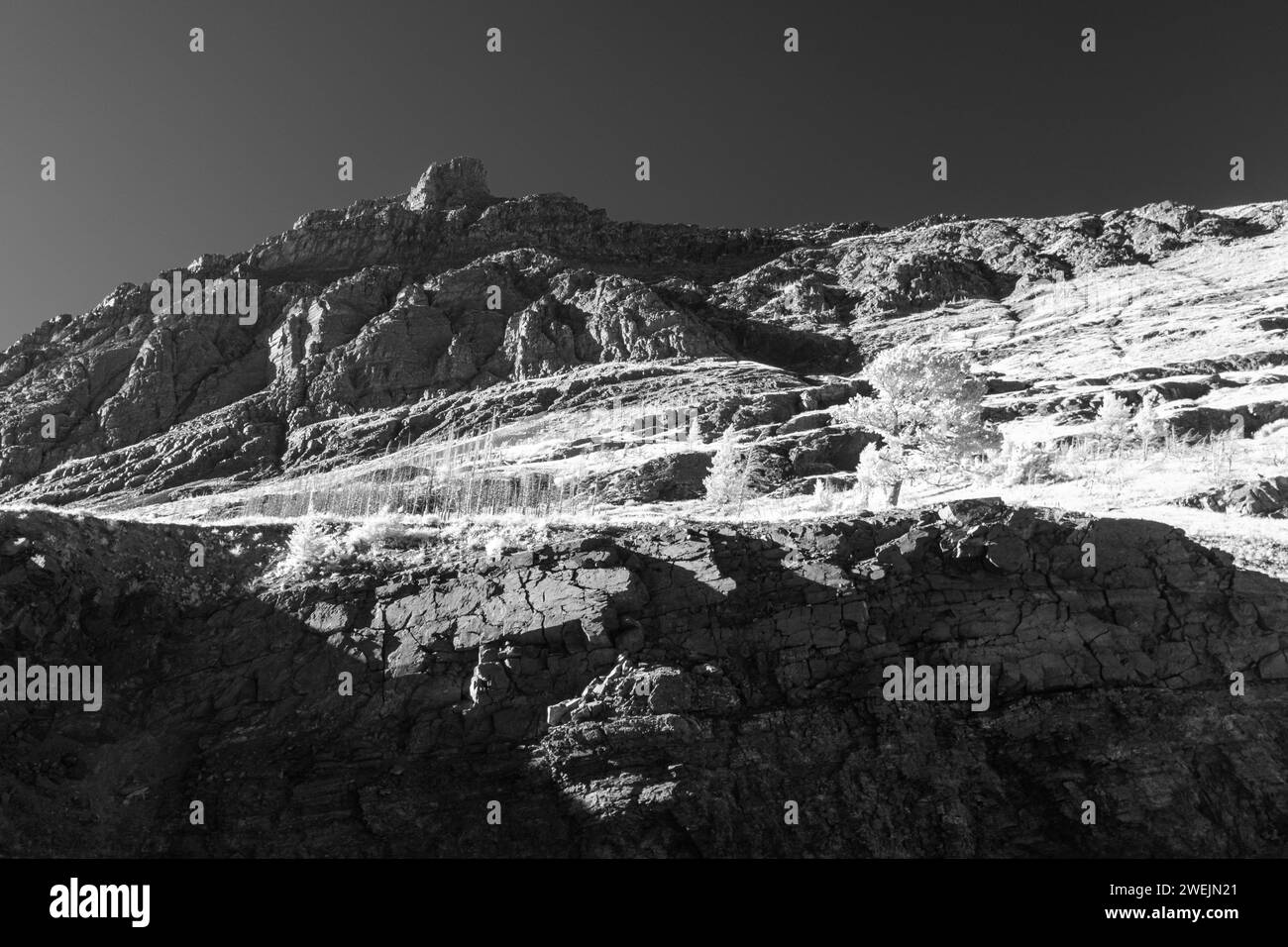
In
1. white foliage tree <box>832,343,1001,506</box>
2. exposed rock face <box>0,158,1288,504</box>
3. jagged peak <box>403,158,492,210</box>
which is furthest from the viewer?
jagged peak <box>403,158,492,210</box>

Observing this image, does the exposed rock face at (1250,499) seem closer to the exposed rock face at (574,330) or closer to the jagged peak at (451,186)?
the exposed rock face at (574,330)

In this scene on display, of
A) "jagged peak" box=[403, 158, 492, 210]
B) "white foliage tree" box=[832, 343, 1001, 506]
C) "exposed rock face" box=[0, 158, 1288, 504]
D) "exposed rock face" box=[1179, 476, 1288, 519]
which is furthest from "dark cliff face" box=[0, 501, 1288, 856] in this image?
"jagged peak" box=[403, 158, 492, 210]

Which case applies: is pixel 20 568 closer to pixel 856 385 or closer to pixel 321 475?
pixel 321 475

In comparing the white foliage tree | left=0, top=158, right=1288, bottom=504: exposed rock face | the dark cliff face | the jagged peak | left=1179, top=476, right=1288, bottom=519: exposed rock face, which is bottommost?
the dark cliff face

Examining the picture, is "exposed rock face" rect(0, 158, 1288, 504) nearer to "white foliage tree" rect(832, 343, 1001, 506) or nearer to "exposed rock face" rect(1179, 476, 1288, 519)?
"white foliage tree" rect(832, 343, 1001, 506)

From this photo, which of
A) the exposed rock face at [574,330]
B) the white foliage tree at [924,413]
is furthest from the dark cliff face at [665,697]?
the exposed rock face at [574,330]
